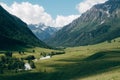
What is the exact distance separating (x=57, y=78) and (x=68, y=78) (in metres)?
8.96

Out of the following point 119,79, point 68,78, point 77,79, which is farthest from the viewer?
point 68,78

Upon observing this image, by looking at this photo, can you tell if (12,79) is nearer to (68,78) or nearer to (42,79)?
(42,79)

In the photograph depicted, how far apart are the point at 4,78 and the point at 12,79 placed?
5150 millimetres

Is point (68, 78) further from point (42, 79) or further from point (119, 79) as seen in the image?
point (119, 79)

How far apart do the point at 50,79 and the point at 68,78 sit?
12226 mm

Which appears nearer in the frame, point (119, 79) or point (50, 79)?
point (119, 79)

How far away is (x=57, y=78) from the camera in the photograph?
647 feet

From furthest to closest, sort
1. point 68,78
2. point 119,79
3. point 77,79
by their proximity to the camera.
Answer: point 68,78
point 77,79
point 119,79

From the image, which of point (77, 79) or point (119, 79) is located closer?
point (119, 79)

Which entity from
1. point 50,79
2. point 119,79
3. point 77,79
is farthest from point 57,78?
point 119,79

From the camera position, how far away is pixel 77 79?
17762 centimetres

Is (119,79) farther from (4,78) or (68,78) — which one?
(4,78)

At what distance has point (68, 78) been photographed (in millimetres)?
191125

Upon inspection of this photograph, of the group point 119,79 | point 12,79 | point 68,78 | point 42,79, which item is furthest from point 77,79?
point 119,79
